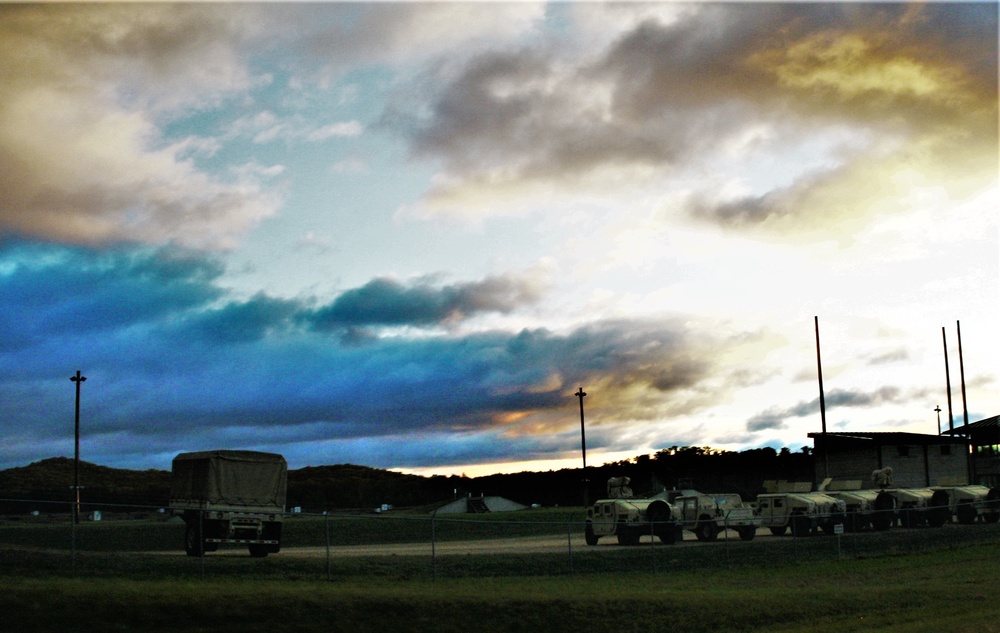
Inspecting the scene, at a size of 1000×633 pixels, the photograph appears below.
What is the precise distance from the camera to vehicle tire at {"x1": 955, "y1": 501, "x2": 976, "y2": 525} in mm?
52438

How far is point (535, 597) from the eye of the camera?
22.2m

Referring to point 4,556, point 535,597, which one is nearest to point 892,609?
point 535,597

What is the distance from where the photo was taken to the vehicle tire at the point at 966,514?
172 ft

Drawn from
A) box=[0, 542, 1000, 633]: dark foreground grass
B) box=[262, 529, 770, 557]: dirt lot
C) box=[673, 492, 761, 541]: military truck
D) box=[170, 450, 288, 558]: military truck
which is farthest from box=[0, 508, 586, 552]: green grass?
box=[0, 542, 1000, 633]: dark foreground grass

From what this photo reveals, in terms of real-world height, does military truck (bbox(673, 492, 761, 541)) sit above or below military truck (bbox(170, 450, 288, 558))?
A: below

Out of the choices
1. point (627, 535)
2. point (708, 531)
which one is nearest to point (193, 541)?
point (627, 535)

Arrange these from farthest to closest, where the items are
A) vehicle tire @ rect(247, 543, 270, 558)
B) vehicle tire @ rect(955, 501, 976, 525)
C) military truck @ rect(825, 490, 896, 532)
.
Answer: vehicle tire @ rect(955, 501, 976, 525), military truck @ rect(825, 490, 896, 532), vehicle tire @ rect(247, 543, 270, 558)

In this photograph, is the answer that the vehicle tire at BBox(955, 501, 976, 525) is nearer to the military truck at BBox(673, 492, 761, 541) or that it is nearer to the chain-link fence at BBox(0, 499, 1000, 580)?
the chain-link fence at BBox(0, 499, 1000, 580)

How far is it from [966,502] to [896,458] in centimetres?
1655

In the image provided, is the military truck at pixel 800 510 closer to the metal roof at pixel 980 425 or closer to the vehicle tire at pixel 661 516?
the vehicle tire at pixel 661 516

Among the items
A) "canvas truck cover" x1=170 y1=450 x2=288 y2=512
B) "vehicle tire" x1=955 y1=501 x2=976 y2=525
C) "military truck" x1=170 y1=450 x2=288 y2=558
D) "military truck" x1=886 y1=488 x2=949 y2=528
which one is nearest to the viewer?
"military truck" x1=170 y1=450 x2=288 y2=558

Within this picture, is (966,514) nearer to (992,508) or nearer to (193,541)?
(992,508)

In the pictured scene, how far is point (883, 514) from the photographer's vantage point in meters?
47.6

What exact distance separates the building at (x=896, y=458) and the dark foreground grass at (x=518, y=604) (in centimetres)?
3947
